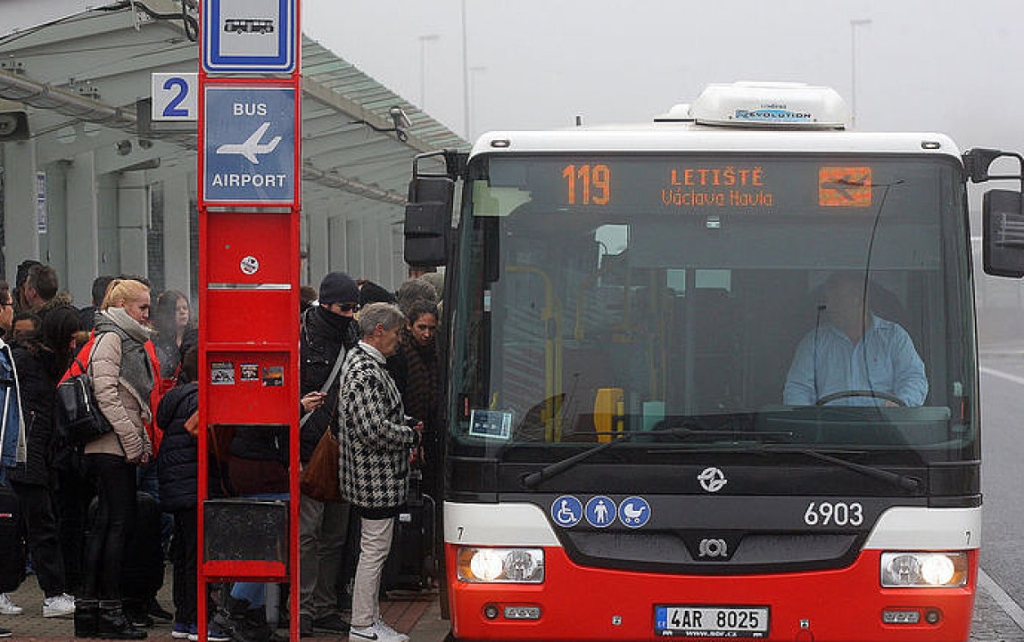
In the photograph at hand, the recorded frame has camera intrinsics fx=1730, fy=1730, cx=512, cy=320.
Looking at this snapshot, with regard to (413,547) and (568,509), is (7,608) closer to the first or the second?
(413,547)

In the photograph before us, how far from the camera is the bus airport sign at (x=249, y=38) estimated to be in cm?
745

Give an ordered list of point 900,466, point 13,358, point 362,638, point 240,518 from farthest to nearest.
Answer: point 13,358
point 362,638
point 240,518
point 900,466

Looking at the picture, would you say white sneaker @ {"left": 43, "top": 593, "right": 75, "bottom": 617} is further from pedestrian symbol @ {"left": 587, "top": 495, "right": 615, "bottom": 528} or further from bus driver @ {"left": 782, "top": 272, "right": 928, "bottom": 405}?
bus driver @ {"left": 782, "top": 272, "right": 928, "bottom": 405}

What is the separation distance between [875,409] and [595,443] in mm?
1126

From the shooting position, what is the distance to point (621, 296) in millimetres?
7078

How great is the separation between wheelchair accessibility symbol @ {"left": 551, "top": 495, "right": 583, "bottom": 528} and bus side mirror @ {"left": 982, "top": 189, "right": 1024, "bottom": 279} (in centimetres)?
198

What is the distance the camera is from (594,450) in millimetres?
6883

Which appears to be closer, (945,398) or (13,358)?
(945,398)

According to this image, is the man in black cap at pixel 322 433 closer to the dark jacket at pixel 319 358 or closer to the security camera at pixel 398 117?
the dark jacket at pixel 319 358

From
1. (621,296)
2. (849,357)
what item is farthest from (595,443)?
(849,357)

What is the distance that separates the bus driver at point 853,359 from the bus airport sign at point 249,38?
2.50 metres

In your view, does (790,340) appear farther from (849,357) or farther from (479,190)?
(479,190)

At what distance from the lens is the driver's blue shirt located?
693 centimetres

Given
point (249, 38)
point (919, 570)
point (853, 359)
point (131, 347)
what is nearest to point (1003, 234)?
point (853, 359)
